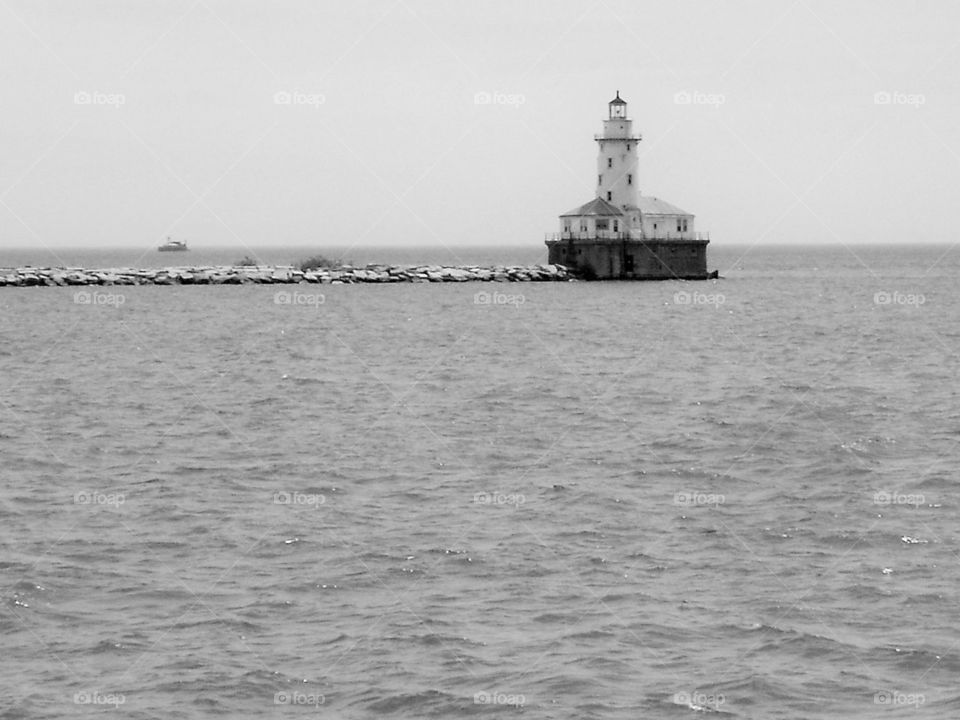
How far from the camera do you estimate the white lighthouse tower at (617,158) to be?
87250 mm

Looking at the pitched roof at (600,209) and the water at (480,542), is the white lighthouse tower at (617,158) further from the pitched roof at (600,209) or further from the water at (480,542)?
the water at (480,542)

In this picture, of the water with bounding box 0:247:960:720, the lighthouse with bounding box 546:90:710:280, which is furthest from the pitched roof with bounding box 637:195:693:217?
the water with bounding box 0:247:960:720

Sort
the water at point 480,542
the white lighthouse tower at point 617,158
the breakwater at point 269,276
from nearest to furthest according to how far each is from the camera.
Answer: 1. the water at point 480,542
2. the white lighthouse tower at point 617,158
3. the breakwater at point 269,276

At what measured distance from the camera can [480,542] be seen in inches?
726

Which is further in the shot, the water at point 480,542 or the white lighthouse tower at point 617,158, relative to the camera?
the white lighthouse tower at point 617,158

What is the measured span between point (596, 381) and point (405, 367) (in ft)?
21.2

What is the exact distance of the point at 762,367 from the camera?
138ft

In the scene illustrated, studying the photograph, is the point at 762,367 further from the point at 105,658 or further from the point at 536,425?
the point at 105,658

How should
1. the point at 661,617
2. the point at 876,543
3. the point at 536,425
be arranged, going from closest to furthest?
the point at 661,617 → the point at 876,543 → the point at 536,425

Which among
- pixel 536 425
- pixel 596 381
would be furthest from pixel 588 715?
pixel 596 381

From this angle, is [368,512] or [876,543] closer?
[876,543]

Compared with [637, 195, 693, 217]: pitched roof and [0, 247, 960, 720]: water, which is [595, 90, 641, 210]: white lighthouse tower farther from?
[0, 247, 960, 720]: water

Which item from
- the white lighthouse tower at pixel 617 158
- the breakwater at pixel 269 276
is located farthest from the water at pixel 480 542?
the breakwater at pixel 269 276

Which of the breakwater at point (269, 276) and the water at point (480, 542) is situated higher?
the breakwater at point (269, 276)
